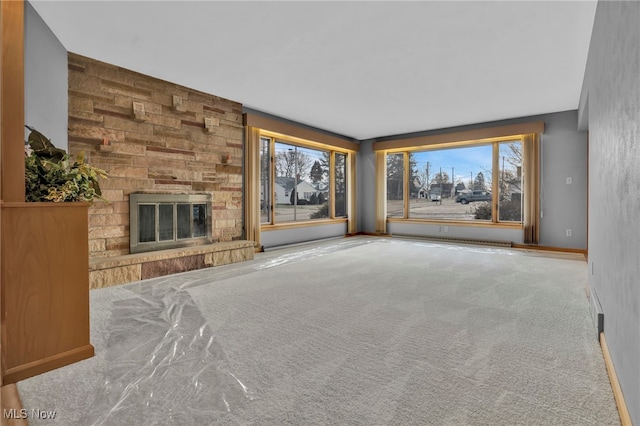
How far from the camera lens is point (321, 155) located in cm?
748

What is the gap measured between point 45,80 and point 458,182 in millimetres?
6994

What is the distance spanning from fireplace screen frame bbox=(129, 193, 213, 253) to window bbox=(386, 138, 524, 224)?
4672mm

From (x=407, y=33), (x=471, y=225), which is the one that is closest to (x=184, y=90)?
(x=407, y=33)

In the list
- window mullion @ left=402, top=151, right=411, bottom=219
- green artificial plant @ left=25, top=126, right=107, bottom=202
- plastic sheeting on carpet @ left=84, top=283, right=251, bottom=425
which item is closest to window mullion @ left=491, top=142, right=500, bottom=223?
window mullion @ left=402, top=151, right=411, bottom=219

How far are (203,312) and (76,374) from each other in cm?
98

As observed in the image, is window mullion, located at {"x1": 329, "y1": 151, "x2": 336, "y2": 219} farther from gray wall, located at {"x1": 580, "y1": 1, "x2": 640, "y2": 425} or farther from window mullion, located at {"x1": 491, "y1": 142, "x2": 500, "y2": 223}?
gray wall, located at {"x1": 580, "y1": 1, "x2": 640, "y2": 425}

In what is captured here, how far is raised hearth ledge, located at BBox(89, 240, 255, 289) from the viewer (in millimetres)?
3406

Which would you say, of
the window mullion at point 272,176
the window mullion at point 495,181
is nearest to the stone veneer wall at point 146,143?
the window mullion at point 272,176

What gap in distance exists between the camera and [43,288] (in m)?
1.80

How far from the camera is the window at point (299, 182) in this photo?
6.13m

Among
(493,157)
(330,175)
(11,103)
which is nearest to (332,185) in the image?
(330,175)

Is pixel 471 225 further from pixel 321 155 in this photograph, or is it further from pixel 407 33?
pixel 407 33

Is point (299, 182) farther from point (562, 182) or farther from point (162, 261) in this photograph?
point (562, 182)

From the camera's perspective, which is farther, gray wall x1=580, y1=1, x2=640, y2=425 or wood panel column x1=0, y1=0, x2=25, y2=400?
wood panel column x1=0, y1=0, x2=25, y2=400
